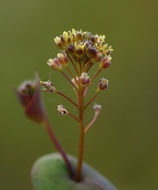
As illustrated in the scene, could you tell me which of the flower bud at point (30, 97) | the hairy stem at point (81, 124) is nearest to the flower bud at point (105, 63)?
the hairy stem at point (81, 124)

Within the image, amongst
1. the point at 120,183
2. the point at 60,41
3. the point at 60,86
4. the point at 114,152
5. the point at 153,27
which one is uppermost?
the point at 60,41

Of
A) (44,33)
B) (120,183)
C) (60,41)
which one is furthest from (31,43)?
(60,41)

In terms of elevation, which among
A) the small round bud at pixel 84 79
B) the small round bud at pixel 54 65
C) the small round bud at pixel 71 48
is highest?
the small round bud at pixel 71 48

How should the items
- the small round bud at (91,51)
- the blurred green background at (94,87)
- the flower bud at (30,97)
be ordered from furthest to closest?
the blurred green background at (94,87), the small round bud at (91,51), the flower bud at (30,97)

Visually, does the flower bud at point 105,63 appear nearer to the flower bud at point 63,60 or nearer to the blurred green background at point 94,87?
the flower bud at point 63,60

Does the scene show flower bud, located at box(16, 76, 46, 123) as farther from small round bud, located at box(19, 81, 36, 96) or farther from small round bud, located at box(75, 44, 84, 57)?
small round bud, located at box(75, 44, 84, 57)

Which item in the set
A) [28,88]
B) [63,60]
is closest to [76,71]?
[63,60]

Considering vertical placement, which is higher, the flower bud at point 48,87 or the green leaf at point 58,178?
the flower bud at point 48,87

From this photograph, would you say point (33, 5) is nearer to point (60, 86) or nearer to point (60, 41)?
point (60, 86)
